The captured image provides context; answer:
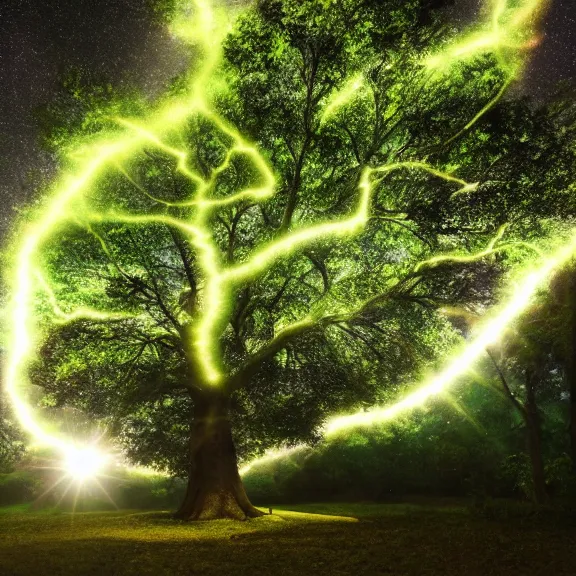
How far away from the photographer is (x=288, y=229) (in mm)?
9391

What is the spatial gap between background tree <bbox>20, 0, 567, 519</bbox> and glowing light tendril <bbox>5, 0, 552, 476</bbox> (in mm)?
70

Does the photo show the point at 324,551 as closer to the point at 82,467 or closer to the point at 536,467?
the point at 536,467

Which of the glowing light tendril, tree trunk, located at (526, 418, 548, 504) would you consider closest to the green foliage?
the glowing light tendril

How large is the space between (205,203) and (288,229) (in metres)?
1.93

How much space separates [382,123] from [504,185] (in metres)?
2.90

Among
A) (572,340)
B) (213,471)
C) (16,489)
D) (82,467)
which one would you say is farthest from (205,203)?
(16,489)

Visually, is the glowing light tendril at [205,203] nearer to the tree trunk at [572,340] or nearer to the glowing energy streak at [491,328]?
the glowing energy streak at [491,328]

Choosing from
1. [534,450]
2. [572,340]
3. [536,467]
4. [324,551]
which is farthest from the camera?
[534,450]

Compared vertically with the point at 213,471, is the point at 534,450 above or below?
above

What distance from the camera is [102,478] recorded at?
21938 millimetres

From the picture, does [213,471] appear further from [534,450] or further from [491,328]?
[534,450]

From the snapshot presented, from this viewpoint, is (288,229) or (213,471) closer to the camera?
(288,229)

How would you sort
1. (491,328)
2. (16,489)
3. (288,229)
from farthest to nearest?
(16,489)
(491,328)
(288,229)

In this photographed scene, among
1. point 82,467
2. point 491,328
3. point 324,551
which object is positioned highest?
point 491,328
